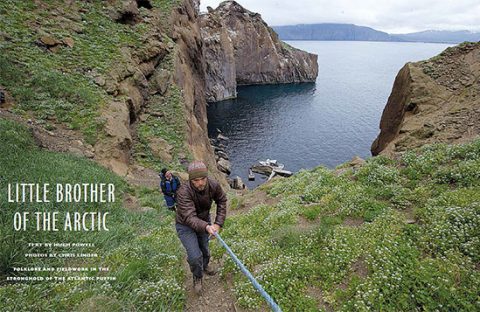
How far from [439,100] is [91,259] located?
20176mm

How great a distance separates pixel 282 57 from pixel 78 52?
404ft

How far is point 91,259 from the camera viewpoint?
26.6 ft

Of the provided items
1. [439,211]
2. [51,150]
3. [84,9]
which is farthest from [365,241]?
[84,9]

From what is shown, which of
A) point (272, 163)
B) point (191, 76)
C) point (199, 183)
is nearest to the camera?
point (199, 183)

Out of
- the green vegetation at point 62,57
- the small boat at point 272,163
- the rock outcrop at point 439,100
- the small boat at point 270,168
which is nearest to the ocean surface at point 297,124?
the small boat at point 270,168

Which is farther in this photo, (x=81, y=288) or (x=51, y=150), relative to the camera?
(x=51, y=150)

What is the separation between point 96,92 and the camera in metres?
22.7

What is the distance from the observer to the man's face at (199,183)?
636cm

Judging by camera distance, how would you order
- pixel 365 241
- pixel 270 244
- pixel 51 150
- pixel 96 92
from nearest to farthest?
pixel 365 241
pixel 270 244
pixel 51 150
pixel 96 92

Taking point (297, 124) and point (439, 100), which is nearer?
point (439, 100)

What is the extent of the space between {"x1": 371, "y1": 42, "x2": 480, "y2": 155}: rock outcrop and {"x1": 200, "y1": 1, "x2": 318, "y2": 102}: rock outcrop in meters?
84.7

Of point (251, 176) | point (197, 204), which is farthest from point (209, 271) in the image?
point (251, 176)

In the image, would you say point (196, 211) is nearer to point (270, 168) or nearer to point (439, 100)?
A: point (439, 100)

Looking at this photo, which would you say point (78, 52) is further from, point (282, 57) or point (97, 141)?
point (282, 57)
